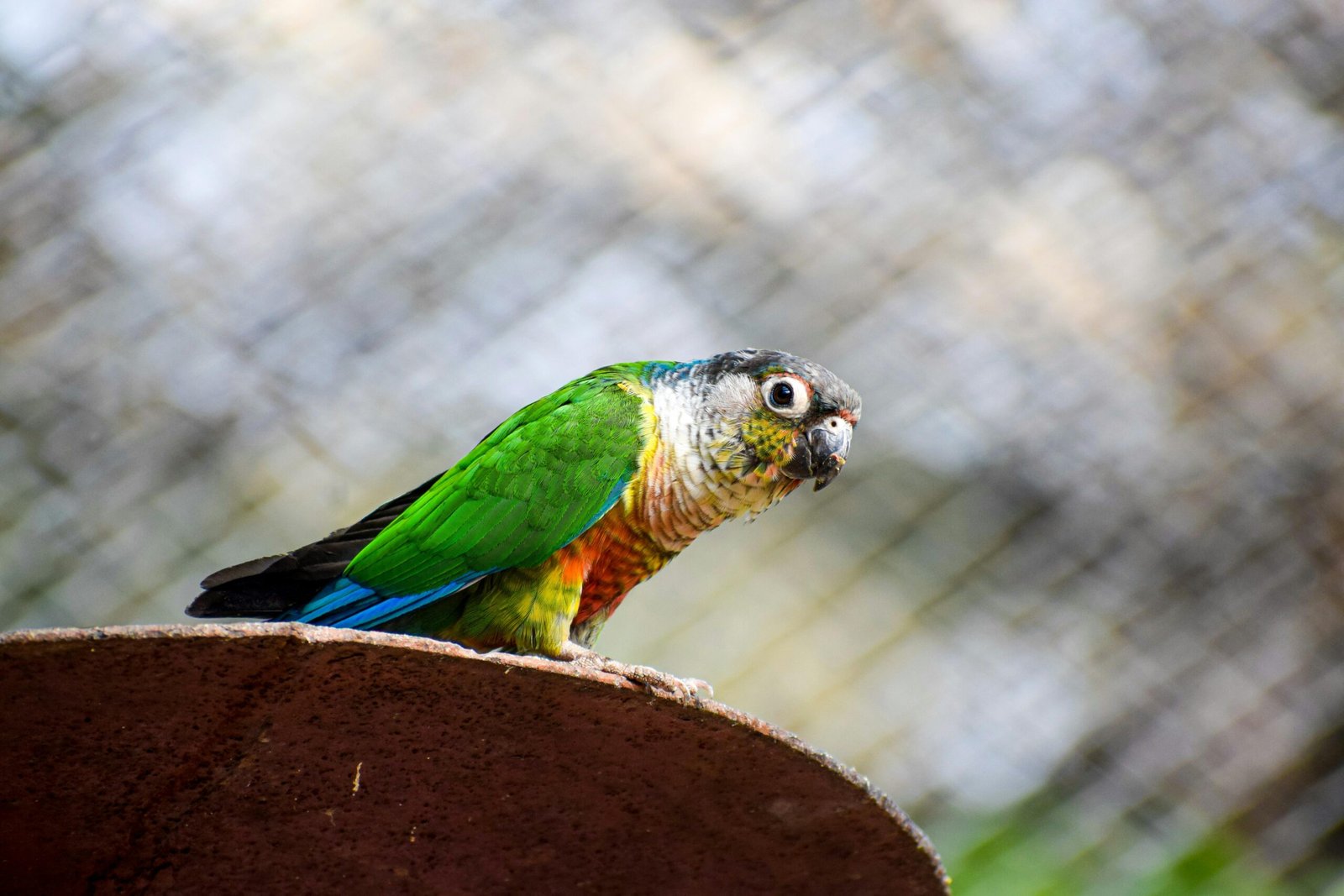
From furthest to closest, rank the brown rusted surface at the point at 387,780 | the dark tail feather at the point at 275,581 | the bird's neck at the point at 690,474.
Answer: the bird's neck at the point at 690,474 < the dark tail feather at the point at 275,581 < the brown rusted surface at the point at 387,780

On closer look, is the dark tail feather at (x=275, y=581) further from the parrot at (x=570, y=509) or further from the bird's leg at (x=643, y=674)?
the bird's leg at (x=643, y=674)

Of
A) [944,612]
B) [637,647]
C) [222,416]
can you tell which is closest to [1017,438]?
[944,612]

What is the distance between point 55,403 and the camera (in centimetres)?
346

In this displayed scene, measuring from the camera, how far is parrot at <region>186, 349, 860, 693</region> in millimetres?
1853

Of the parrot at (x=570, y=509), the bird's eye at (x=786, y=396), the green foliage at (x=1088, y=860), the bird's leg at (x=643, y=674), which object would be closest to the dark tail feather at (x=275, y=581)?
the parrot at (x=570, y=509)

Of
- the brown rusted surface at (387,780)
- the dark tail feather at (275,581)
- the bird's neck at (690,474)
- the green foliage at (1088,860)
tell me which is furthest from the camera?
the green foliage at (1088,860)

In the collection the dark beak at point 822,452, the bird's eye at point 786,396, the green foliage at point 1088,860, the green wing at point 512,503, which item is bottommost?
the green foliage at point 1088,860

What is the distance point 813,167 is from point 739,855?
319cm

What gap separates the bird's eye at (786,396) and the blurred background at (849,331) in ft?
5.72

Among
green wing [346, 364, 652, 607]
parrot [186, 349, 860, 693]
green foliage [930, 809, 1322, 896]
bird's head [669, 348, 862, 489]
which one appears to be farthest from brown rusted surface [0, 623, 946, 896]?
green foliage [930, 809, 1322, 896]

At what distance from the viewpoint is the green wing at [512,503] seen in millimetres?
1849

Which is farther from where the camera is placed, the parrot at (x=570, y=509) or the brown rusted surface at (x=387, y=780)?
the parrot at (x=570, y=509)

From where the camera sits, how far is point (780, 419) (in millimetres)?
2135

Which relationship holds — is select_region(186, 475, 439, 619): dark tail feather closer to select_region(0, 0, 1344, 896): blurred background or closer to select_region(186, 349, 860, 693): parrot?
select_region(186, 349, 860, 693): parrot
